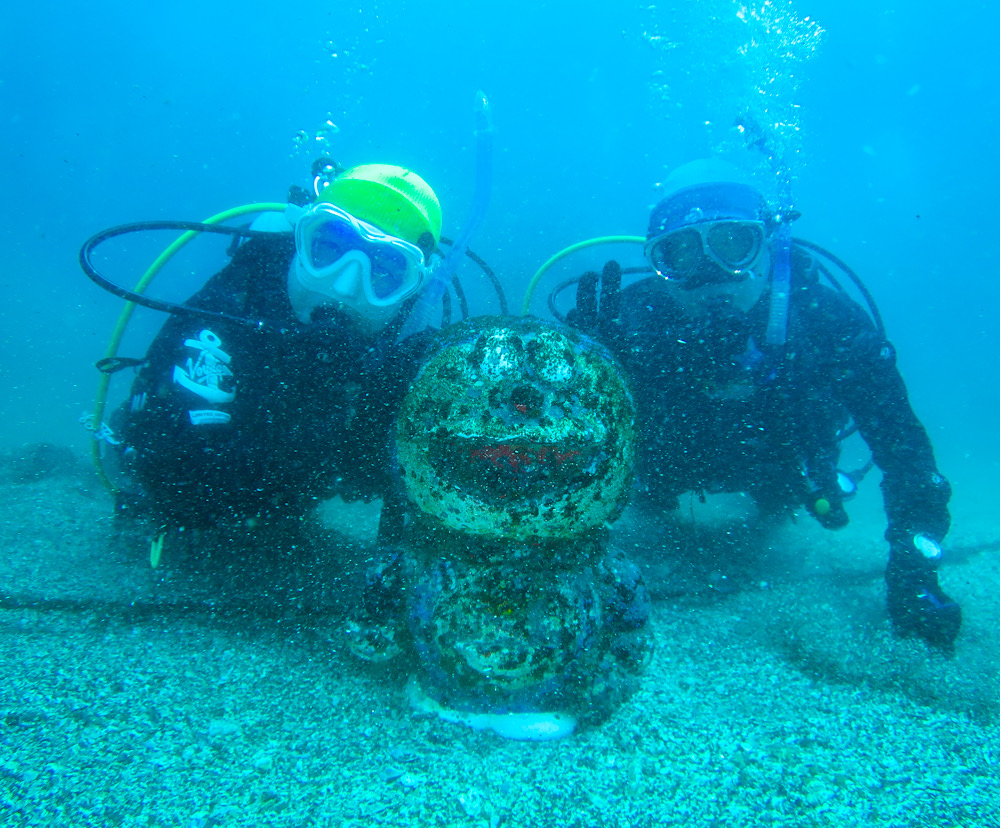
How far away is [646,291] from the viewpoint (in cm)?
435

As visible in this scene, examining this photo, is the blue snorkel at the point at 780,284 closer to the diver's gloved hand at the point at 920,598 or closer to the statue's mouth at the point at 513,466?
the diver's gloved hand at the point at 920,598

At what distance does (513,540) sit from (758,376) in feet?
9.59

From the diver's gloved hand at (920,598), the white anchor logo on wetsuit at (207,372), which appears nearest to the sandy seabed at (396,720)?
the diver's gloved hand at (920,598)

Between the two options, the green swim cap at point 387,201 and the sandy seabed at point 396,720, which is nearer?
the sandy seabed at point 396,720

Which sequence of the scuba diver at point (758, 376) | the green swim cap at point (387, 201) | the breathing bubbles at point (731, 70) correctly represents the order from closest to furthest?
the green swim cap at point (387, 201) < the scuba diver at point (758, 376) < the breathing bubbles at point (731, 70)

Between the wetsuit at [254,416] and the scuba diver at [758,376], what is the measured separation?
1.78m

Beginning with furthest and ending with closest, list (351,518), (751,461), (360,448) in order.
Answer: (351,518), (751,461), (360,448)

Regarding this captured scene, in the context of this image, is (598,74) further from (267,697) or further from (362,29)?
(267,697)

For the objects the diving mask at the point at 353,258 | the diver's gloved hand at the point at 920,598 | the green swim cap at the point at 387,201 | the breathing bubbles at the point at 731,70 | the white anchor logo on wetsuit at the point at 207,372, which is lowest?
the diver's gloved hand at the point at 920,598

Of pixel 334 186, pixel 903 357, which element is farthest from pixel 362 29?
pixel 903 357

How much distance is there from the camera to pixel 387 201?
3.41 metres

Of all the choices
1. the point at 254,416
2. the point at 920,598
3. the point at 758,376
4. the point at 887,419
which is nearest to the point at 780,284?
the point at 758,376

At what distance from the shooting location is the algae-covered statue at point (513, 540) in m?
1.73

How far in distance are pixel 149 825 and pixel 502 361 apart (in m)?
1.82
